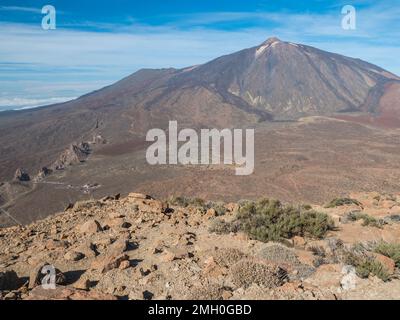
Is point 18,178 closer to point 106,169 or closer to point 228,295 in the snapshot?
point 106,169

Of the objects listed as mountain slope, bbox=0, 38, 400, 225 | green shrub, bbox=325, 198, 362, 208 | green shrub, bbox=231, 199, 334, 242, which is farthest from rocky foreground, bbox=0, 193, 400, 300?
mountain slope, bbox=0, 38, 400, 225

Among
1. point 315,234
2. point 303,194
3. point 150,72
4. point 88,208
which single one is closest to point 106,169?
point 303,194

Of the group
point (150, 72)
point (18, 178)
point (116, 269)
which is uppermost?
point (150, 72)

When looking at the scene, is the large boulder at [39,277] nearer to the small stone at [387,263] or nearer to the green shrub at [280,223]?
the green shrub at [280,223]

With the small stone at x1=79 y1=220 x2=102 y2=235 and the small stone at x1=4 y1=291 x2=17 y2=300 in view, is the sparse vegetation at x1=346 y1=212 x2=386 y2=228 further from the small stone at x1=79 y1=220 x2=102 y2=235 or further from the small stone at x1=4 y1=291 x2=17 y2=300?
the small stone at x1=4 y1=291 x2=17 y2=300

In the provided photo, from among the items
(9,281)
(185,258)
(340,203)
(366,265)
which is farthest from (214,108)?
(9,281)

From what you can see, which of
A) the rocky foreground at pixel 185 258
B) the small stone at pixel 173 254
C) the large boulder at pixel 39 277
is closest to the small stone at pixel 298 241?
the rocky foreground at pixel 185 258

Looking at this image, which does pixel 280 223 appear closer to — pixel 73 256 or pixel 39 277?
pixel 73 256
